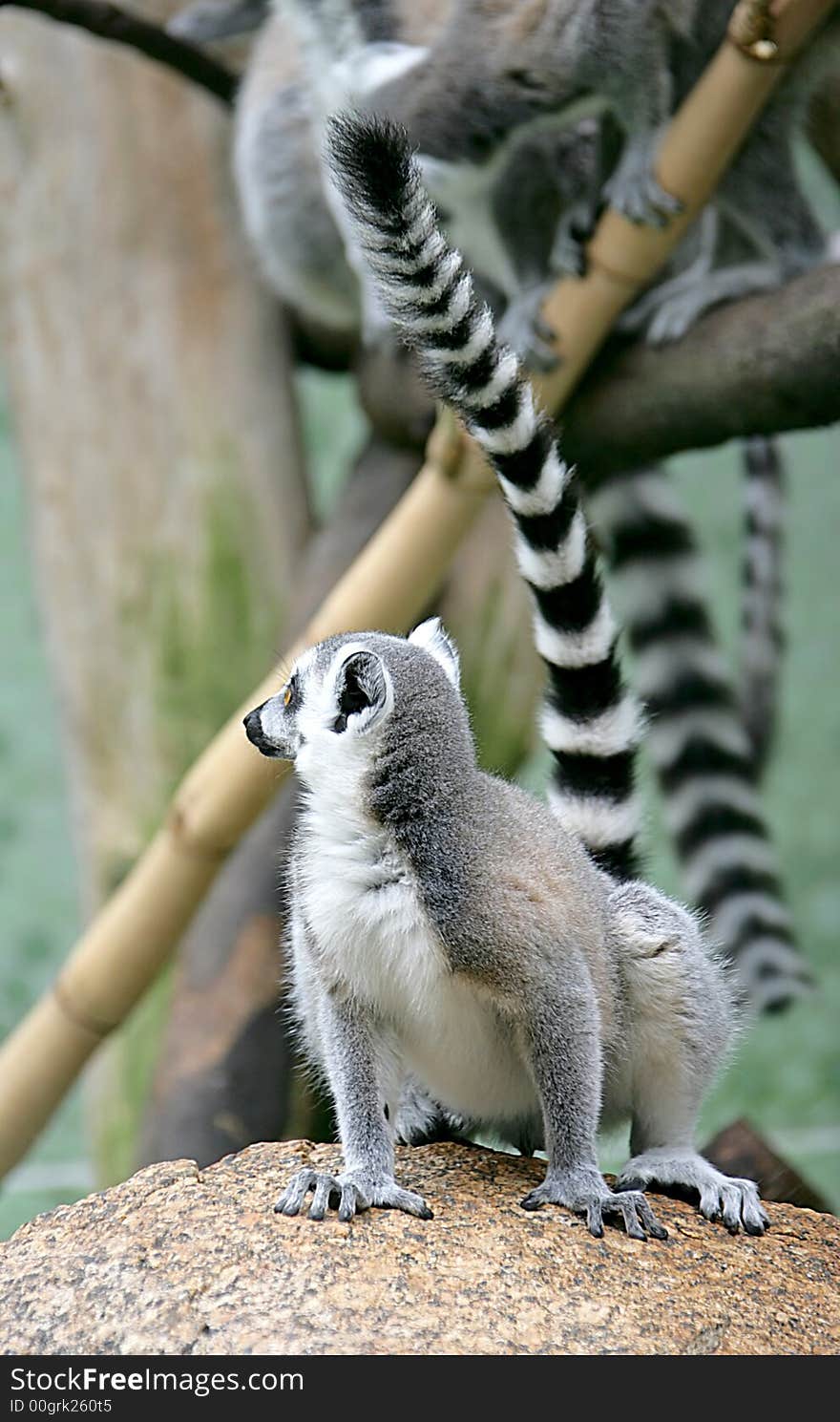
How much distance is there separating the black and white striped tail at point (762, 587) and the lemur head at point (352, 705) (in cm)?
225

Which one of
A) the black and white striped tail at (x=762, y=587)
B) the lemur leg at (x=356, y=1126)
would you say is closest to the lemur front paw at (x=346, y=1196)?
the lemur leg at (x=356, y=1126)

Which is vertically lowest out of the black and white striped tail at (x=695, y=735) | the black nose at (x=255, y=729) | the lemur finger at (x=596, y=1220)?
the black and white striped tail at (x=695, y=735)

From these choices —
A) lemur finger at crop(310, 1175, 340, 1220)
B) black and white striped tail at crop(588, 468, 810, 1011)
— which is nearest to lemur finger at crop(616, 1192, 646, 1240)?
lemur finger at crop(310, 1175, 340, 1220)

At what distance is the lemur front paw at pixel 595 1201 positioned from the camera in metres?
1.90

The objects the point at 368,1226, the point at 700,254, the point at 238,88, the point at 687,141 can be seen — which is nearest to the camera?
the point at 368,1226

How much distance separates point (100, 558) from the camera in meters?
4.36

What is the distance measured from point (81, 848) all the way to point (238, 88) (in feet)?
7.23

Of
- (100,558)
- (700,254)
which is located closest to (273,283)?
(100,558)

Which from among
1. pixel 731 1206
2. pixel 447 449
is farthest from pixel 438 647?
pixel 447 449

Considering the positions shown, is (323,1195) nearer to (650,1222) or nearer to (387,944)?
(387,944)

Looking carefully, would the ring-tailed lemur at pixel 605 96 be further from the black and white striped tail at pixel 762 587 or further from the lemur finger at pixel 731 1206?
the lemur finger at pixel 731 1206

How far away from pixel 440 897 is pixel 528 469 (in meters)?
0.58

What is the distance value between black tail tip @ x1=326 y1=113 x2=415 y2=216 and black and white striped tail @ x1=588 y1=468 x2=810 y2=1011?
158 cm

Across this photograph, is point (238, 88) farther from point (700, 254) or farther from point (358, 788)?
point (358, 788)
